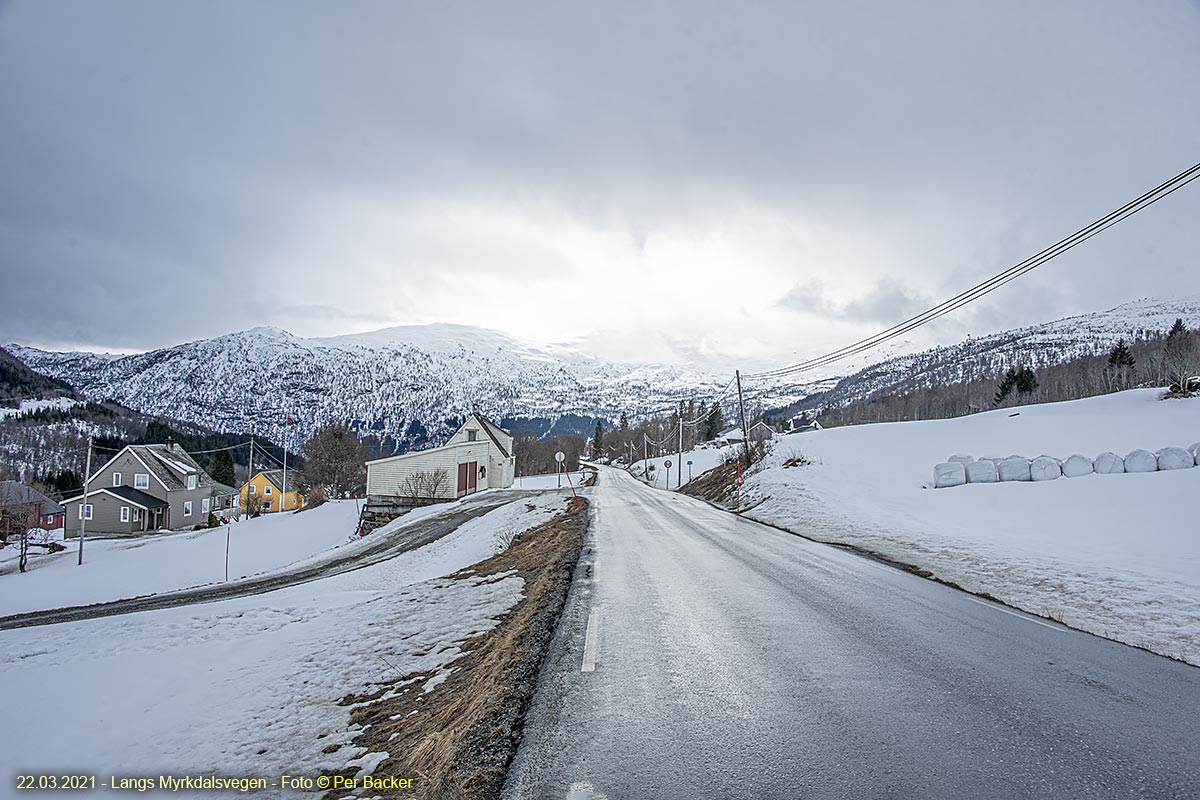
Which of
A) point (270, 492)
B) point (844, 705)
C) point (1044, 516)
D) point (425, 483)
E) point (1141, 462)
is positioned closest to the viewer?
point (844, 705)

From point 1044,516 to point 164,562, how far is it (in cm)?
4053

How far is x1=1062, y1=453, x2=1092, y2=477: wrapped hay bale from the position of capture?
19.3m

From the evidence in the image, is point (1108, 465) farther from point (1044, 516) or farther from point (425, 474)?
point (425, 474)

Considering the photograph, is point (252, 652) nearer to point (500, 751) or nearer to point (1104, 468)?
point (500, 751)

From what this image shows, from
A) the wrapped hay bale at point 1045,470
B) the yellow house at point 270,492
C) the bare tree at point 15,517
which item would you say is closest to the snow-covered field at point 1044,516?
the wrapped hay bale at point 1045,470

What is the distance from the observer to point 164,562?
30.9m

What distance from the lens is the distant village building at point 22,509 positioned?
4266cm

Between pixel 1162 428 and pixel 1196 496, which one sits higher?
pixel 1162 428

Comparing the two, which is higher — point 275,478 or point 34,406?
point 34,406

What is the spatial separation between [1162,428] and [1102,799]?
3037 cm

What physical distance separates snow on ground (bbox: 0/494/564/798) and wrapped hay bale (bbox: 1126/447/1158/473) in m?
20.6

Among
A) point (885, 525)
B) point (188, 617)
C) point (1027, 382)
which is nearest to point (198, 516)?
point (188, 617)

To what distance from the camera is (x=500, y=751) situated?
12.1 feet

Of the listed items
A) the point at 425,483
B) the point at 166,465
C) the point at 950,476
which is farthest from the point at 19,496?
the point at 950,476
